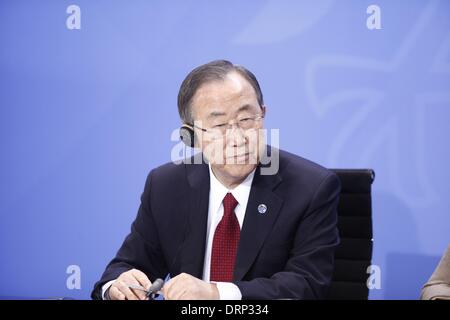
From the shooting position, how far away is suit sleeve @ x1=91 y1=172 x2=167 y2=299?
6.73 ft

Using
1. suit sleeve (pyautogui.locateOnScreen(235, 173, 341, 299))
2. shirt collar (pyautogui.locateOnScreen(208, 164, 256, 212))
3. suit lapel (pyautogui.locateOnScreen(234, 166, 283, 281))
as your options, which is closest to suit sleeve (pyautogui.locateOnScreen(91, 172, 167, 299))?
shirt collar (pyautogui.locateOnScreen(208, 164, 256, 212))

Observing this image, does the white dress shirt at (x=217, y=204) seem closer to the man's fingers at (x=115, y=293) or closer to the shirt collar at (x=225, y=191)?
the shirt collar at (x=225, y=191)

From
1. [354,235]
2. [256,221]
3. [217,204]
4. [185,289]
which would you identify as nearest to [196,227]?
[217,204]

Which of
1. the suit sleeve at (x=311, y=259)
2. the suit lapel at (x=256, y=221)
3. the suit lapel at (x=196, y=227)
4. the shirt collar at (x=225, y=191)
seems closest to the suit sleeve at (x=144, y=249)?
the suit lapel at (x=196, y=227)

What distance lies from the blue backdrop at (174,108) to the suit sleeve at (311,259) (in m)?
1.03

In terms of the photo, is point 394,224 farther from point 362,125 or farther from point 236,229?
point 236,229

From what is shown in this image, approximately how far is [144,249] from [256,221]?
43 centimetres

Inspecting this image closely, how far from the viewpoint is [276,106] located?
118 inches

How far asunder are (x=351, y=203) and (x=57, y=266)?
5.85 feet

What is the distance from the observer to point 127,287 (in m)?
1.70

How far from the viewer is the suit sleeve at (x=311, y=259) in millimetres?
1751

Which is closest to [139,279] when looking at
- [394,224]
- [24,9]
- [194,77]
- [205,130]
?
[205,130]

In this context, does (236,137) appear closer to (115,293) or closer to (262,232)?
(262,232)

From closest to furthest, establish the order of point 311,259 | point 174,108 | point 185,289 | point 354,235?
point 185,289
point 311,259
point 354,235
point 174,108
